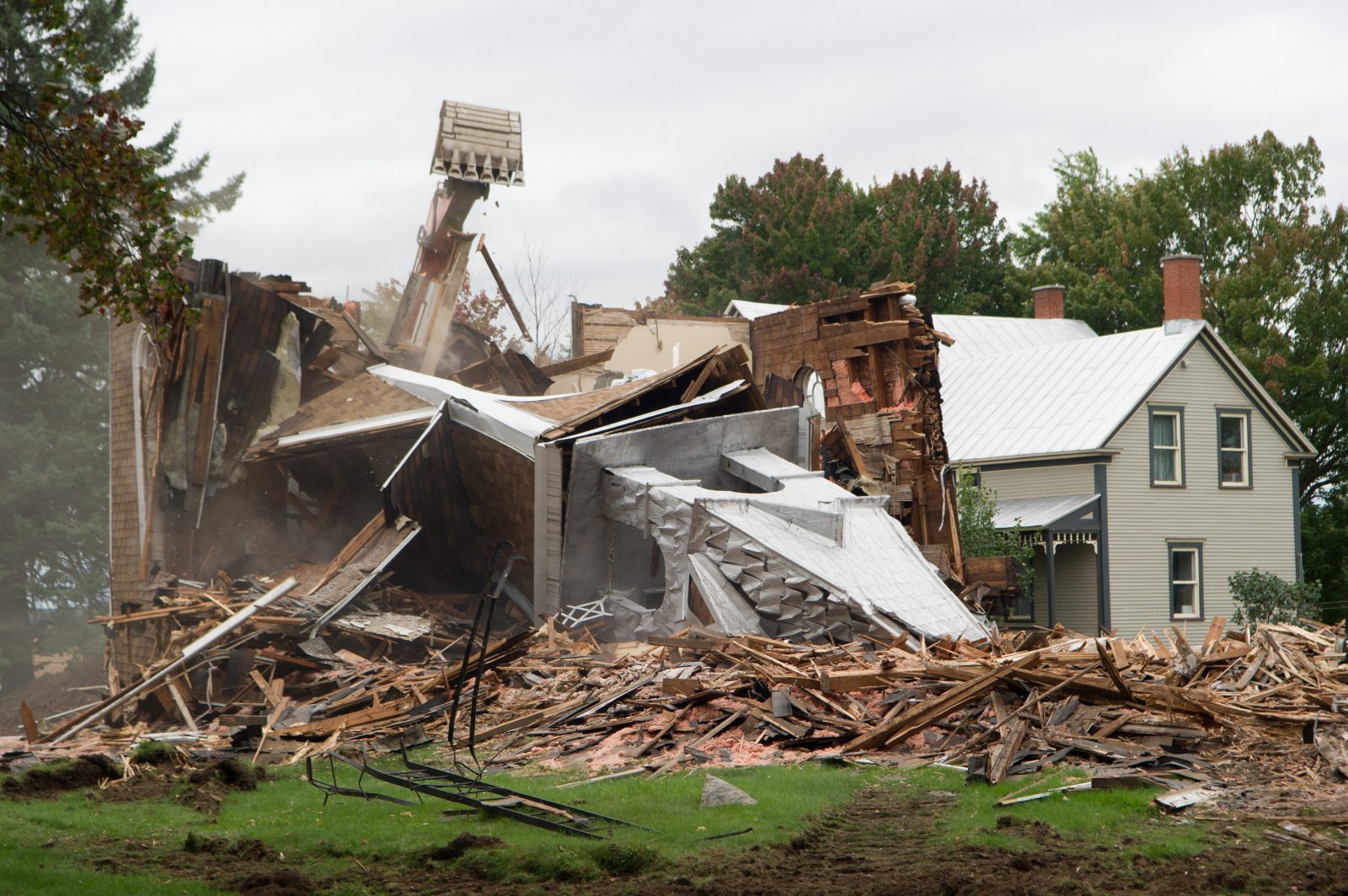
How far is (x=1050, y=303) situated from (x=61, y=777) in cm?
3594

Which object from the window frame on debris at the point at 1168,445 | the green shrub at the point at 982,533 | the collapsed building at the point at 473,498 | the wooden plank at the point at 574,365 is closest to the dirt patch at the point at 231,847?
the collapsed building at the point at 473,498

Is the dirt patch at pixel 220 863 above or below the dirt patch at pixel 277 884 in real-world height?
below

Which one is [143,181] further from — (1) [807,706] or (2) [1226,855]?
(2) [1226,855]

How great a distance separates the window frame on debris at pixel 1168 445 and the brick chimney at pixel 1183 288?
3.30 meters

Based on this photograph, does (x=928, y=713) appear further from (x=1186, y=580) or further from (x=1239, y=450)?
(x=1239, y=450)

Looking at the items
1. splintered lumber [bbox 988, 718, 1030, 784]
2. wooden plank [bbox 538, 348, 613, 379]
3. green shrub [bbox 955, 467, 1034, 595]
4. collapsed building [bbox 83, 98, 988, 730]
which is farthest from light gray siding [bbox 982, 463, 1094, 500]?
splintered lumber [bbox 988, 718, 1030, 784]

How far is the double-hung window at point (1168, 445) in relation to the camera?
94.5ft

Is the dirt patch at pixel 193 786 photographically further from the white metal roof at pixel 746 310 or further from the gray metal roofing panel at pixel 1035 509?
the white metal roof at pixel 746 310

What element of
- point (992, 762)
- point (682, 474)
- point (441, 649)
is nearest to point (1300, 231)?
point (682, 474)

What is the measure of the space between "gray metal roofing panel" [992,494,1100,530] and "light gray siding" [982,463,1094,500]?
0.12 meters

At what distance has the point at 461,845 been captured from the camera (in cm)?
648

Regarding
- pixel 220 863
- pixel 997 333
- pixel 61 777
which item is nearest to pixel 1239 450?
pixel 997 333

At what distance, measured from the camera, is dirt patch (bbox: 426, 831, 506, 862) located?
6.40 m

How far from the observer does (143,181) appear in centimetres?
805
